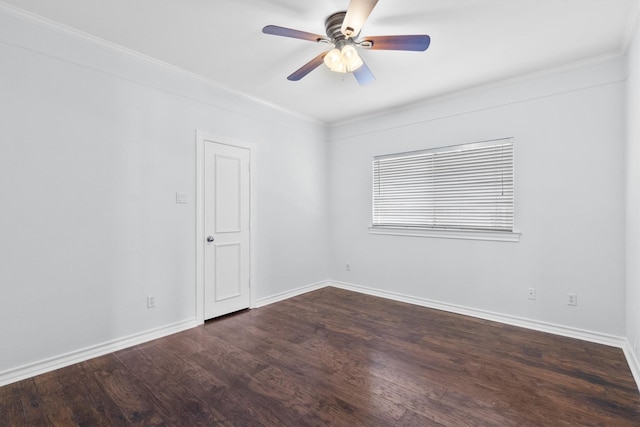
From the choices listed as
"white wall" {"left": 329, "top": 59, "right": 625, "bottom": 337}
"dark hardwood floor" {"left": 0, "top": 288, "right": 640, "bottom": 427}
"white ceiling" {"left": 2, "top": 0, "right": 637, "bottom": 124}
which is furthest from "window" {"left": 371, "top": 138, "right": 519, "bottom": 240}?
"dark hardwood floor" {"left": 0, "top": 288, "right": 640, "bottom": 427}

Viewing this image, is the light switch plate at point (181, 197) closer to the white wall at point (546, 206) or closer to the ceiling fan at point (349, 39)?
the ceiling fan at point (349, 39)

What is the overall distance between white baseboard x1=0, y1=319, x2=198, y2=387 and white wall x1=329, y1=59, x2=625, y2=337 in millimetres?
2957

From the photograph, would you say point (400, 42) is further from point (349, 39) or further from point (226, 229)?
point (226, 229)

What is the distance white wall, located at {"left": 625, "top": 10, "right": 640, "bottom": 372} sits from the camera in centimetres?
219

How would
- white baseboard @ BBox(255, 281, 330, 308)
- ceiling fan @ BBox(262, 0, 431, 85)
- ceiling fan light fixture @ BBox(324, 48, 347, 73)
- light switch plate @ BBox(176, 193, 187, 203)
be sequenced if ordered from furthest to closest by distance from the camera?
white baseboard @ BBox(255, 281, 330, 308)
light switch plate @ BBox(176, 193, 187, 203)
ceiling fan light fixture @ BBox(324, 48, 347, 73)
ceiling fan @ BBox(262, 0, 431, 85)

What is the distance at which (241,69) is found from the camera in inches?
122

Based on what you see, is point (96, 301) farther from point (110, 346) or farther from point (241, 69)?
point (241, 69)

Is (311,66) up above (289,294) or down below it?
above

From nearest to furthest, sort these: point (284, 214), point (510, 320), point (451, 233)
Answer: point (510, 320) → point (451, 233) → point (284, 214)

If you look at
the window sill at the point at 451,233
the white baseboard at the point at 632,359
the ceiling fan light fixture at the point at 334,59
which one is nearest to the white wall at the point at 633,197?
the white baseboard at the point at 632,359

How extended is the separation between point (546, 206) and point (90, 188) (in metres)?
4.41

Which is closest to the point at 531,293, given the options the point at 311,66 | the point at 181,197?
the point at 311,66

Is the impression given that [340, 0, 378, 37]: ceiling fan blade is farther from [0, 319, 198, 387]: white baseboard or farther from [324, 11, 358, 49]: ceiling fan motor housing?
[0, 319, 198, 387]: white baseboard

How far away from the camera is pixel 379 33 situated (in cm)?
246
